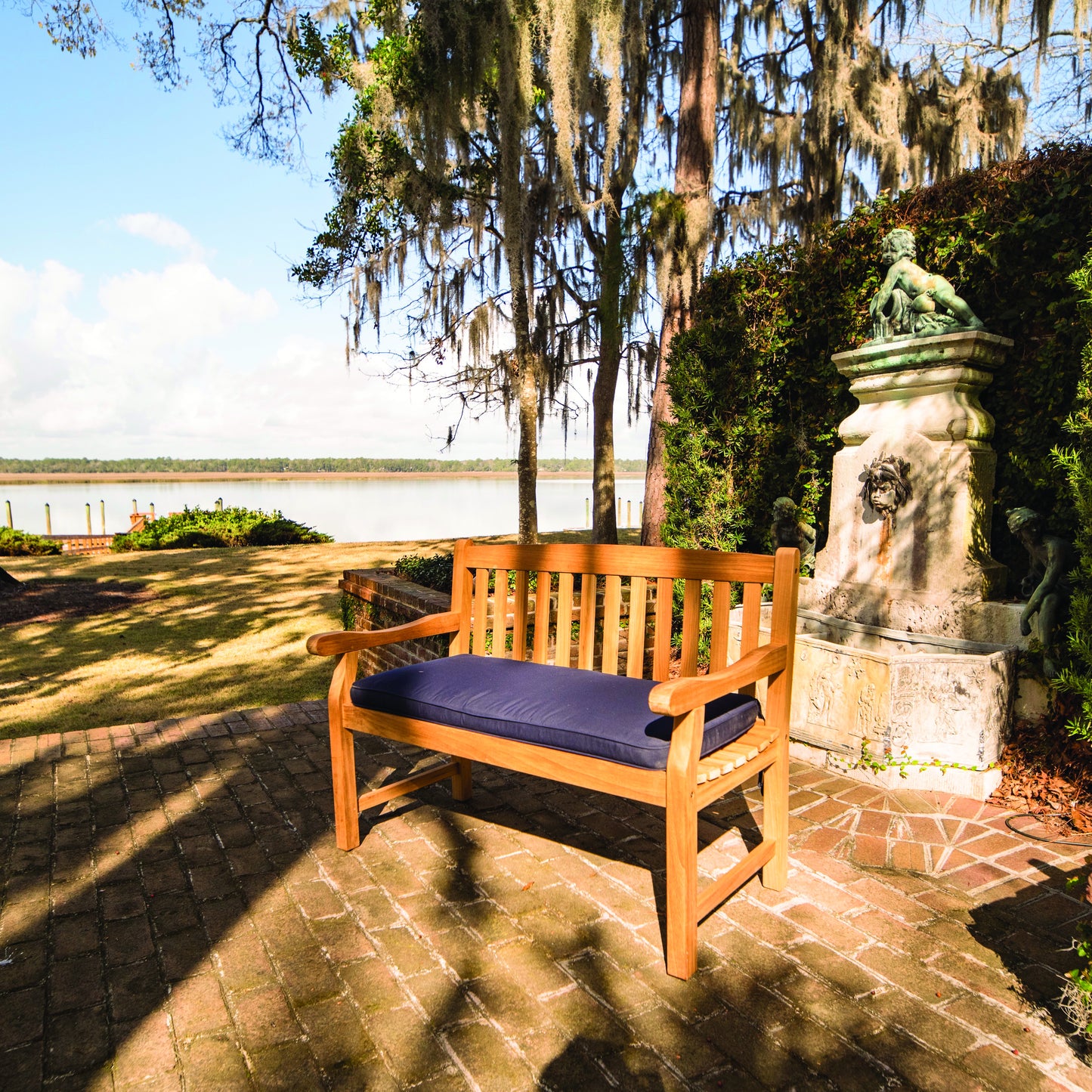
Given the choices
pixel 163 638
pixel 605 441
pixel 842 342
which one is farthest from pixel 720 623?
pixel 605 441

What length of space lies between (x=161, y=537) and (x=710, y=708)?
1344 cm

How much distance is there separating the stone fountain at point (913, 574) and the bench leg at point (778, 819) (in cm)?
104

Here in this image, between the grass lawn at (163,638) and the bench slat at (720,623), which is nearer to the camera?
the bench slat at (720,623)

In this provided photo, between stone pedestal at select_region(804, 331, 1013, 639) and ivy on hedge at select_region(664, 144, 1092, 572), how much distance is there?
0.20 m

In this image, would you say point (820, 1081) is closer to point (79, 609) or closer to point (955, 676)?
point (955, 676)

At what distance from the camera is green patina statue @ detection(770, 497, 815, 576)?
436 centimetres

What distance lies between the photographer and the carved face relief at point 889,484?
3.66m

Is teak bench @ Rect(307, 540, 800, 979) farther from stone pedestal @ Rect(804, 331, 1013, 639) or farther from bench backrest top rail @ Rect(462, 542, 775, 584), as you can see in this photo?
stone pedestal @ Rect(804, 331, 1013, 639)

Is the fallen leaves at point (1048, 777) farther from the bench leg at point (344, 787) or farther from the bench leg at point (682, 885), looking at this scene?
the bench leg at point (344, 787)

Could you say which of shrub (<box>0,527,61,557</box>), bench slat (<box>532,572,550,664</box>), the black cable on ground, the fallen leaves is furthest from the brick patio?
shrub (<box>0,527,61,557</box>)

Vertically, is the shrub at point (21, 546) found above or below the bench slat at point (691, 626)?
below

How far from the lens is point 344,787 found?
2559mm

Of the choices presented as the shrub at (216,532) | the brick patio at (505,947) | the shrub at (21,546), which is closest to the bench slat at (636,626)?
the brick patio at (505,947)

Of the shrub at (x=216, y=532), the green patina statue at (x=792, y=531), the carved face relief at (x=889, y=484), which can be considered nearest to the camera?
the carved face relief at (x=889, y=484)
